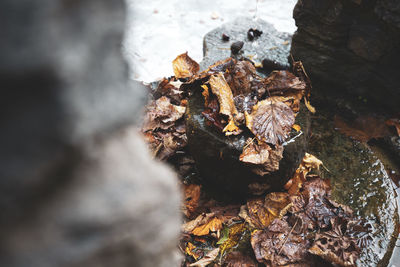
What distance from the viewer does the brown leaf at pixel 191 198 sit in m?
2.41

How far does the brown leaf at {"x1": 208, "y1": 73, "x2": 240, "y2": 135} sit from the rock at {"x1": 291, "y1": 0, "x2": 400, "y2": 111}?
1479mm

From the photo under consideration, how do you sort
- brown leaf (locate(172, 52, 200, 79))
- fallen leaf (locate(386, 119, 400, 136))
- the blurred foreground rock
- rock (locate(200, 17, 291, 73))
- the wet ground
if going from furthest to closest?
the wet ground < rock (locate(200, 17, 291, 73)) < brown leaf (locate(172, 52, 200, 79)) < fallen leaf (locate(386, 119, 400, 136)) < the blurred foreground rock

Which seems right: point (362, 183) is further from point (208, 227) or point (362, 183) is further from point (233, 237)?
point (208, 227)

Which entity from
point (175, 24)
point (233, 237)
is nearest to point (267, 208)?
point (233, 237)

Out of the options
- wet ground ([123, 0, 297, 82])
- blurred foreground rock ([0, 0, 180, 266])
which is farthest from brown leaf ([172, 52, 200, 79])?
blurred foreground rock ([0, 0, 180, 266])

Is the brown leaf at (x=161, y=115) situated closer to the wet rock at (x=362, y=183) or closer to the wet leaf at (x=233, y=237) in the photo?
the wet leaf at (x=233, y=237)

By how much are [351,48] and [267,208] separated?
1880 millimetres

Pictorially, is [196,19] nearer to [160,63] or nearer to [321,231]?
[160,63]

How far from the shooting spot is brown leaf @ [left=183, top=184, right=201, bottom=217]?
241 centimetres

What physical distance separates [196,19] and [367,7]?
3408 millimetres

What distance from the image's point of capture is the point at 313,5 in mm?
2965

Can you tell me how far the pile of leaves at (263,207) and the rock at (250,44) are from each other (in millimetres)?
1155

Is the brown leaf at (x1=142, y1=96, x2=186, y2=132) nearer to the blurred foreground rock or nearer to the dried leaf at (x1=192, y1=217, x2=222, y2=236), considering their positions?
the dried leaf at (x1=192, y1=217, x2=222, y2=236)

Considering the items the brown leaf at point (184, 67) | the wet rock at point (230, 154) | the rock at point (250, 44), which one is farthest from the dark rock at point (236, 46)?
the wet rock at point (230, 154)
